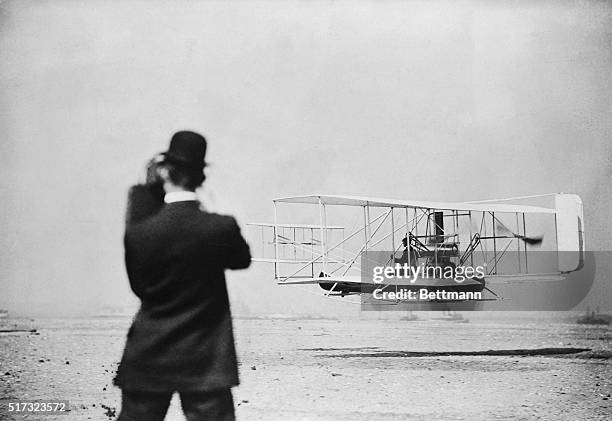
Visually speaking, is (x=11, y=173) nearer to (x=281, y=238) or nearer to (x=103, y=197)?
(x=103, y=197)

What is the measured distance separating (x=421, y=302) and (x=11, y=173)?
8.45ft

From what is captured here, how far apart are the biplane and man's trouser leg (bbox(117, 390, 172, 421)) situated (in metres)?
1.77

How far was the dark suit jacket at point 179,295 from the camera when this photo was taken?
2.27 metres

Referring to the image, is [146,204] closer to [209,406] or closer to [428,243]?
[209,406]

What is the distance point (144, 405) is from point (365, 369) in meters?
1.96

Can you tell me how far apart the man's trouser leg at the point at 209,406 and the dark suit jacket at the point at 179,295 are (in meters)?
0.03

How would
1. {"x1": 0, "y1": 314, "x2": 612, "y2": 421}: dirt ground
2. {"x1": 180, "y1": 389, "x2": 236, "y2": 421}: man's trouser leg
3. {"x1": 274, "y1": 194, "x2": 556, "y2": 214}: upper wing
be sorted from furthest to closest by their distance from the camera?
{"x1": 274, "y1": 194, "x2": 556, "y2": 214}: upper wing < {"x1": 0, "y1": 314, "x2": 612, "y2": 421}: dirt ground < {"x1": 180, "y1": 389, "x2": 236, "y2": 421}: man's trouser leg

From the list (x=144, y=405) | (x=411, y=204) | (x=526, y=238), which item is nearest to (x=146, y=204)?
(x=144, y=405)

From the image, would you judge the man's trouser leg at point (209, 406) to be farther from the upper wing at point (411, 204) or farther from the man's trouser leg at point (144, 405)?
the upper wing at point (411, 204)

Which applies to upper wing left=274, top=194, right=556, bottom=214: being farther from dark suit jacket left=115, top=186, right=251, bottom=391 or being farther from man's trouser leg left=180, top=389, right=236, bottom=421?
man's trouser leg left=180, top=389, right=236, bottom=421

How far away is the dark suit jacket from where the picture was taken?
2.27 metres

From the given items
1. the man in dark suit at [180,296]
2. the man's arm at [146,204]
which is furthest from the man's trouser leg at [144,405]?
the man's arm at [146,204]

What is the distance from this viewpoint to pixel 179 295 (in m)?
2.35

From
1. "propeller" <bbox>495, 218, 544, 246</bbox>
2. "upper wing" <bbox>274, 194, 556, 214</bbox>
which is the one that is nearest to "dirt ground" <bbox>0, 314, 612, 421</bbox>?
"propeller" <bbox>495, 218, 544, 246</bbox>
